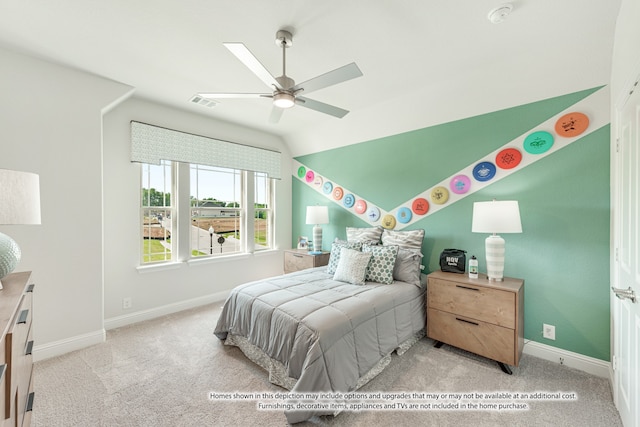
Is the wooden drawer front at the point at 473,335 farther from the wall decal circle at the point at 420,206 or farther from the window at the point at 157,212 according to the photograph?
the window at the point at 157,212

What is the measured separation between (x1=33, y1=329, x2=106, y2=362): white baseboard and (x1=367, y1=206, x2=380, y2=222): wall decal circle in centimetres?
338

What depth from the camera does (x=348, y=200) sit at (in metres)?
4.05

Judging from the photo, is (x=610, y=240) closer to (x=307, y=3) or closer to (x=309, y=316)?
(x=309, y=316)

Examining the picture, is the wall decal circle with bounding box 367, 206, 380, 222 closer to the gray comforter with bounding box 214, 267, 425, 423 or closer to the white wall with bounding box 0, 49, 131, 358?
the gray comforter with bounding box 214, 267, 425, 423

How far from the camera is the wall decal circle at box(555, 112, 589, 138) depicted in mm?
2266

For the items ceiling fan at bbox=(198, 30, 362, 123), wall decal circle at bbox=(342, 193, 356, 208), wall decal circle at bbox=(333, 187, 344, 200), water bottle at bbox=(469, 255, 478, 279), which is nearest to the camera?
ceiling fan at bbox=(198, 30, 362, 123)

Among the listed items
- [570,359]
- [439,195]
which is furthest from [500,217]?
[570,359]

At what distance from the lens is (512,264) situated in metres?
2.62

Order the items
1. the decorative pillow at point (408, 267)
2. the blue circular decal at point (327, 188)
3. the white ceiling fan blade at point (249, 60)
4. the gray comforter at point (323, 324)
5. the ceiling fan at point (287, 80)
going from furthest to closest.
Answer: the blue circular decal at point (327, 188), the decorative pillow at point (408, 267), the gray comforter at point (323, 324), the ceiling fan at point (287, 80), the white ceiling fan blade at point (249, 60)

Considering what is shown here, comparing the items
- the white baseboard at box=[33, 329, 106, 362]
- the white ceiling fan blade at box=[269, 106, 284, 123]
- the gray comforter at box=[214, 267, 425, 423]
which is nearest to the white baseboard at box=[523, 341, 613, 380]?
the gray comforter at box=[214, 267, 425, 423]

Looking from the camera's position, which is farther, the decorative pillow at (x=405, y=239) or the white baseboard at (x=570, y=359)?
the decorative pillow at (x=405, y=239)

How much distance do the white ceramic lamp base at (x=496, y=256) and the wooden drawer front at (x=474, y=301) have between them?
0.22 m

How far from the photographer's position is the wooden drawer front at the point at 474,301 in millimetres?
2199

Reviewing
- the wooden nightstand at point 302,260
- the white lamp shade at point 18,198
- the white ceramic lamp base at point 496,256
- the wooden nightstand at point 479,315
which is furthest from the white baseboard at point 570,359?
the white lamp shade at point 18,198
